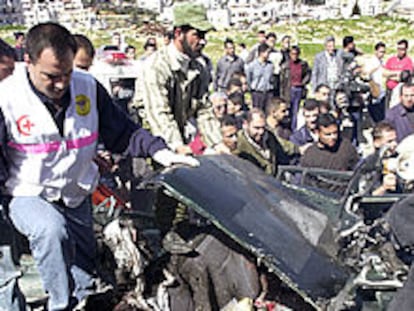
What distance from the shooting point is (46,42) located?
2799 mm

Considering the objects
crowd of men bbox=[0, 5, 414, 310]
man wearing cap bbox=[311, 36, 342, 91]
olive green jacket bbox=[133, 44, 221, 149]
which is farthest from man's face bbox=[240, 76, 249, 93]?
olive green jacket bbox=[133, 44, 221, 149]

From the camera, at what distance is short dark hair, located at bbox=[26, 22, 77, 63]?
2799 millimetres

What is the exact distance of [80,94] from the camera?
121 inches

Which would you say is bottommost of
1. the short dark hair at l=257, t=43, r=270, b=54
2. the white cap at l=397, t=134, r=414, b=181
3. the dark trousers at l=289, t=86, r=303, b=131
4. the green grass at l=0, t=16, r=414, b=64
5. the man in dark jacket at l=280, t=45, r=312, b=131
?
the green grass at l=0, t=16, r=414, b=64

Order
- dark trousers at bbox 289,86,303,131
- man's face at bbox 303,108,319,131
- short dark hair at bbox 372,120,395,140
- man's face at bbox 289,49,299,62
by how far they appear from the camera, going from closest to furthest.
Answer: short dark hair at bbox 372,120,395,140, man's face at bbox 303,108,319,131, dark trousers at bbox 289,86,303,131, man's face at bbox 289,49,299,62

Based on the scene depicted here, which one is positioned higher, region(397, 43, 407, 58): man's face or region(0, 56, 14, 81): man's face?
region(0, 56, 14, 81): man's face

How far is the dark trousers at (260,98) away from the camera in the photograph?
11.0m

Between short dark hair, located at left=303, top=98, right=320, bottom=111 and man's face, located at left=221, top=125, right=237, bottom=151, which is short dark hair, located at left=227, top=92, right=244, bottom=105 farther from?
man's face, located at left=221, top=125, right=237, bottom=151

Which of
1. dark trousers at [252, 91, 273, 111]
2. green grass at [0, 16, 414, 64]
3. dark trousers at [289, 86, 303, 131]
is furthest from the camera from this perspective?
green grass at [0, 16, 414, 64]

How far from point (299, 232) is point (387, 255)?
42 centimetres

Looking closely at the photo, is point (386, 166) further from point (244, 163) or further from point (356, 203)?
point (244, 163)

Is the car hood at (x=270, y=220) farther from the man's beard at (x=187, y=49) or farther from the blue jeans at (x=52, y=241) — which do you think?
the man's beard at (x=187, y=49)

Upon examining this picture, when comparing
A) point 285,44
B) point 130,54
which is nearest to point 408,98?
point 285,44

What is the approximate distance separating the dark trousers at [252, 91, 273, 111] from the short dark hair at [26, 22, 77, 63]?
327 inches
